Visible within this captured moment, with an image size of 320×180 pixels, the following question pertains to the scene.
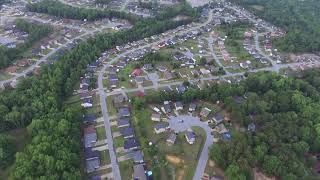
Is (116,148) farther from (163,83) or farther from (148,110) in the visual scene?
(163,83)

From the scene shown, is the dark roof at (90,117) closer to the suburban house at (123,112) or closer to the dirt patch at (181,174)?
the suburban house at (123,112)

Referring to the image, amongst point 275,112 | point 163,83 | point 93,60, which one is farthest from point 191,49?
point 275,112

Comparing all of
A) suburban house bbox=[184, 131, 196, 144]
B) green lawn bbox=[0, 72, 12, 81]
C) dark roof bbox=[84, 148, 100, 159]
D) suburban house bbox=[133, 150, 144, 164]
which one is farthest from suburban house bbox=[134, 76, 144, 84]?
green lawn bbox=[0, 72, 12, 81]

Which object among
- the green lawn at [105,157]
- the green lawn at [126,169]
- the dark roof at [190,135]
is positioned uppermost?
the dark roof at [190,135]

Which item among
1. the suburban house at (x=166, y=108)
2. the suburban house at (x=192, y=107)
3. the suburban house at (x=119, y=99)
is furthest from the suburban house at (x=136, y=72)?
the suburban house at (x=192, y=107)

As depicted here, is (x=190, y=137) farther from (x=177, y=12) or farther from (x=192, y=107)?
(x=177, y=12)

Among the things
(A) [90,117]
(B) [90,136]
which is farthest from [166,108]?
(B) [90,136]
